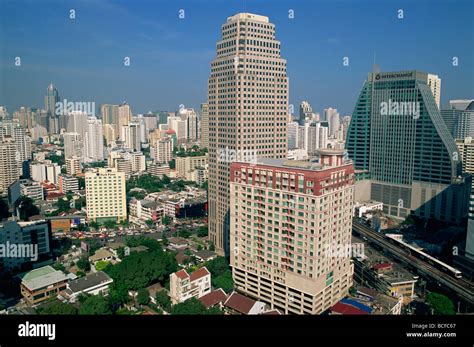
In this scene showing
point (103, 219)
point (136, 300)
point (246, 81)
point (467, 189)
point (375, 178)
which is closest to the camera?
point (136, 300)

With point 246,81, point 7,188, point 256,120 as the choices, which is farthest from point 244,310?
point 7,188

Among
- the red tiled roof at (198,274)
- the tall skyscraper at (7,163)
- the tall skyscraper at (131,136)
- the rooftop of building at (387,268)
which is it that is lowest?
the rooftop of building at (387,268)

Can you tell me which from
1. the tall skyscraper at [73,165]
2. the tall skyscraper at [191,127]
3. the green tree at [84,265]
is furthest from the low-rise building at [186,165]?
the green tree at [84,265]

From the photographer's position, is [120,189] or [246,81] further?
[120,189]

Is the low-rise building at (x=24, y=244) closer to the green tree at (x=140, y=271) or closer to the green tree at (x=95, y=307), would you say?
the green tree at (x=140, y=271)
